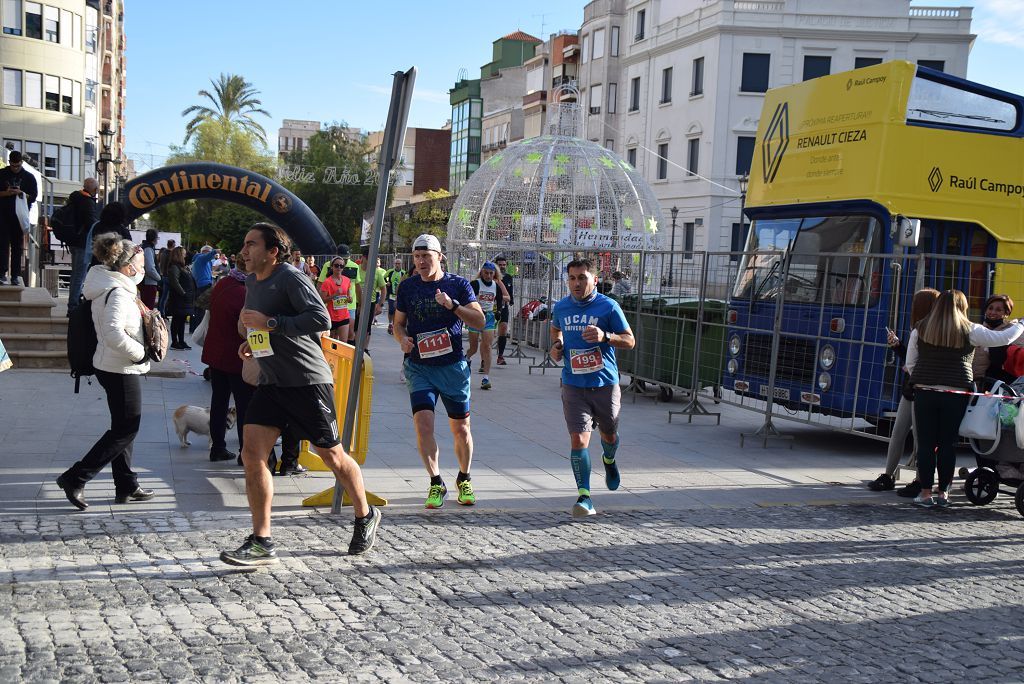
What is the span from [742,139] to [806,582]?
42.1 m

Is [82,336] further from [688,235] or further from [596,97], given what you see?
[596,97]

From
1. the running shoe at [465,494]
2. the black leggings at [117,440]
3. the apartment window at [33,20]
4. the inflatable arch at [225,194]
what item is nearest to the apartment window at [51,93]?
the apartment window at [33,20]

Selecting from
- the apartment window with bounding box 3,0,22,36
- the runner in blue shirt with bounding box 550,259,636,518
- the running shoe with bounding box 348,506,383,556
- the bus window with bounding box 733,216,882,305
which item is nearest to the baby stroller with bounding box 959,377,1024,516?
the bus window with bounding box 733,216,882,305

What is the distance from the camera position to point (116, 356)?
6.80 metres

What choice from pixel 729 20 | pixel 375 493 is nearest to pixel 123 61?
pixel 729 20

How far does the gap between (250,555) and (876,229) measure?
7.59m

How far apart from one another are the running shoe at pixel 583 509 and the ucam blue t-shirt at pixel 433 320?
133 centimetres

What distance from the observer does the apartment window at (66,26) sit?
5341cm

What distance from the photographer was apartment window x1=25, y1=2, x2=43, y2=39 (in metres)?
51.8

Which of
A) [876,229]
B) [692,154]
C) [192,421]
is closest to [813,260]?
[876,229]

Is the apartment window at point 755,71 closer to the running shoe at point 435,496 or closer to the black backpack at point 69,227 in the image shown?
the black backpack at point 69,227

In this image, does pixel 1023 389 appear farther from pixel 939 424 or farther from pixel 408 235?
pixel 408 235

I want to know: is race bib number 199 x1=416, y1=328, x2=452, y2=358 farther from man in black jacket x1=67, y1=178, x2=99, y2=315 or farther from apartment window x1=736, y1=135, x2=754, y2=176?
apartment window x1=736, y1=135, x2=754, y2=176

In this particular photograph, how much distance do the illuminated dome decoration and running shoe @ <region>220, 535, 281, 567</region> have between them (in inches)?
833
